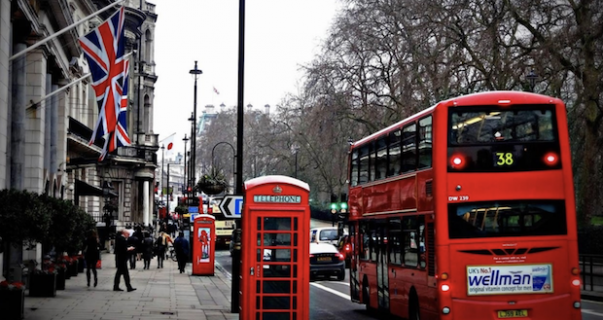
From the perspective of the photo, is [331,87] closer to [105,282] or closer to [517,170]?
[105,282]

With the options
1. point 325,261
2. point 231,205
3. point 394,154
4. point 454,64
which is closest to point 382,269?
point 394,154

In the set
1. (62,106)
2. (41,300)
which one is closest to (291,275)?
(41,300)

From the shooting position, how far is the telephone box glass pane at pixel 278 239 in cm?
1838

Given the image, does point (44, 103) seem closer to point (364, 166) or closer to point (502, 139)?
point (364, 166)

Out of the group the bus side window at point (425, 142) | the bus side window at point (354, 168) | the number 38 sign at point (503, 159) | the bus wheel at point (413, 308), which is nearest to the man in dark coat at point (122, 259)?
the bus side window at point (354, 168)

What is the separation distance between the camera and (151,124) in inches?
3917

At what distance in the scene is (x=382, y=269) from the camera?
2198 cm

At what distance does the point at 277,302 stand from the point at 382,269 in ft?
13.3

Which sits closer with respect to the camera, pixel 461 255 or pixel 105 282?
pixel 461 255

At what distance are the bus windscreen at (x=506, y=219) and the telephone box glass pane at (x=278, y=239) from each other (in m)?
3.21

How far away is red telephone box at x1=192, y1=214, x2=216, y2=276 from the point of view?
133ft

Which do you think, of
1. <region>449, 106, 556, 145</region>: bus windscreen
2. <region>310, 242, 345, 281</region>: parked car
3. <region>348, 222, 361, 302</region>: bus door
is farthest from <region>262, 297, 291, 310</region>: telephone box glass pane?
<region>310, 242, 345, 281</region>: parked car

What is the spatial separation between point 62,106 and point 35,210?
22.8 meters

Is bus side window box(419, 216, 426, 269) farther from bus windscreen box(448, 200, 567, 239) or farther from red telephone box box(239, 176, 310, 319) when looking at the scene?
red telephone box box(239, 176, 310, 319)
